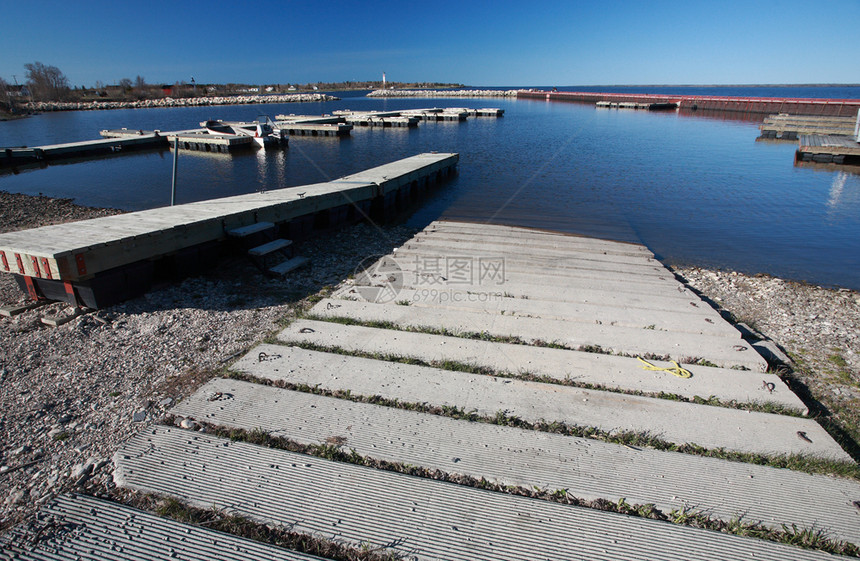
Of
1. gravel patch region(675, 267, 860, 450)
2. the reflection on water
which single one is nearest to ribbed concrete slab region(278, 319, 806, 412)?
gravel patch region(675, 267, 860, 450)

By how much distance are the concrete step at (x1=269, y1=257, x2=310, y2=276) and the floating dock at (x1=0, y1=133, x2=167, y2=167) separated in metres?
28.1

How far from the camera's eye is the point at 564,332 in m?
5.45

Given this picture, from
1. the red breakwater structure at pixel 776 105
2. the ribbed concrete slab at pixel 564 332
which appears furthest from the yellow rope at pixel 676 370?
the red breakwater structure at pixel 776 105

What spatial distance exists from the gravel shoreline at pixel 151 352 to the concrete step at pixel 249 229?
0.66 m

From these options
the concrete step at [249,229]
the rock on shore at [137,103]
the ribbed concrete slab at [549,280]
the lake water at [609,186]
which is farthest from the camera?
the rock on shore at [137,103]

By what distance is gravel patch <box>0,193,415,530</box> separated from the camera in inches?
136

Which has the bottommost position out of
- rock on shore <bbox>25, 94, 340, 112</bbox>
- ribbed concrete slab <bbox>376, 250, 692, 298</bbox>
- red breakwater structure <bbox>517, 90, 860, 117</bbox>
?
ribbed concrete slab <bbox>376, 250, 692, 298</bbox>

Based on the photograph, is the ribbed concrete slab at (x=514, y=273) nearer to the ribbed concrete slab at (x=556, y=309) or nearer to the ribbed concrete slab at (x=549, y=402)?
the ribbed concrete slab at (x=556, y=309)

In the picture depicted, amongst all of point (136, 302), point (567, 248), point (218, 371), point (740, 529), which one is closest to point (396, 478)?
point (740, 529)

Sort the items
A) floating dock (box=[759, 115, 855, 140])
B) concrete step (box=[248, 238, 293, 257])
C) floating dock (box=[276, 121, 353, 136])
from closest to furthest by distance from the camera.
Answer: concrete step (box=[248, 238, 293, 257]) → floating dock (box=[759, 115, 855, 140]) → floating dock (box=[276, 121, 353, 136])

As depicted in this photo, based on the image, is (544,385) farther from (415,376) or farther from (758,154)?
(758,154)

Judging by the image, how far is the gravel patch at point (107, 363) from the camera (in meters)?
3.45

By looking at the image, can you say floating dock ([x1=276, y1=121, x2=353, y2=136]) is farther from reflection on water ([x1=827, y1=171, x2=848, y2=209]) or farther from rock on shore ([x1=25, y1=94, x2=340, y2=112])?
rock on shore ([x1=25, y1=94, x2=340, y2=112])

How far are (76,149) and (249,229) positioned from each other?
29507 mm
